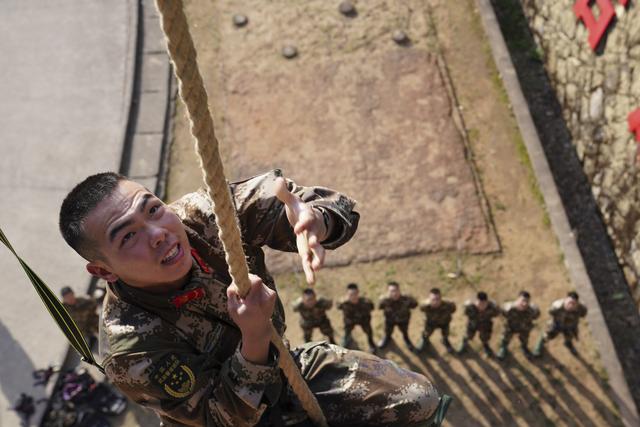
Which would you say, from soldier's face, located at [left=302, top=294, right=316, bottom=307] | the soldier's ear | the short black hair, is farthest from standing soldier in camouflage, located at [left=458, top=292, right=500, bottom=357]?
the short black hair

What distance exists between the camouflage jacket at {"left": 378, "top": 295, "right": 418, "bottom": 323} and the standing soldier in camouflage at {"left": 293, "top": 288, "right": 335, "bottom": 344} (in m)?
0.59

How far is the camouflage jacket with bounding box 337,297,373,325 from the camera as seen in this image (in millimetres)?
8305

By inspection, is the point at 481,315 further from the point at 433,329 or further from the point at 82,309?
the point at 82,309

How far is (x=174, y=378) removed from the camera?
3664 millimetres

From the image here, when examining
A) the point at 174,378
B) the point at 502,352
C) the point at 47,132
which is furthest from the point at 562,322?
the point at 47,132

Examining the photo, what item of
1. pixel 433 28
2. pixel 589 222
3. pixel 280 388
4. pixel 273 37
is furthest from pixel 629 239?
pixel 280 388

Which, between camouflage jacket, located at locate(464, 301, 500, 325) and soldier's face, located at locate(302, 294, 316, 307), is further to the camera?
camouflage jacket, located at locate(464, 301, 500, 325)

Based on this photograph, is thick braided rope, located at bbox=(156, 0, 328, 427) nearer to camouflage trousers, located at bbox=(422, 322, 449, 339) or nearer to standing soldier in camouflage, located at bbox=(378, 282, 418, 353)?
standing soldier in camouflage, located at bbox=(378, 282, 418, 353)

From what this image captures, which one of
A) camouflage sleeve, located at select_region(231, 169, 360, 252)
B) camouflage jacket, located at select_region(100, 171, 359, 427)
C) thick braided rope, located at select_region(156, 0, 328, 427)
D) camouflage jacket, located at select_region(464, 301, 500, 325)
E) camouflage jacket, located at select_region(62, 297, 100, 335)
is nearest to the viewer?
thick braided rope, located at select_region(156, 0, 328, 427)

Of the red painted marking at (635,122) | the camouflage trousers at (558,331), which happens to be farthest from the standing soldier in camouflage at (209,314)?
the red painted marking at (635,122)

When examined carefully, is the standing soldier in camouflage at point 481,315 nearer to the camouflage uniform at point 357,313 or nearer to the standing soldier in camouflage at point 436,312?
the standing soldier in camouflage at point 436,312

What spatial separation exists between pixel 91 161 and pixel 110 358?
748 centimetres

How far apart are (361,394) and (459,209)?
20.5ft

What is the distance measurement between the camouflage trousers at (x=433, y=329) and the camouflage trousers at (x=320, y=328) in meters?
1.07
